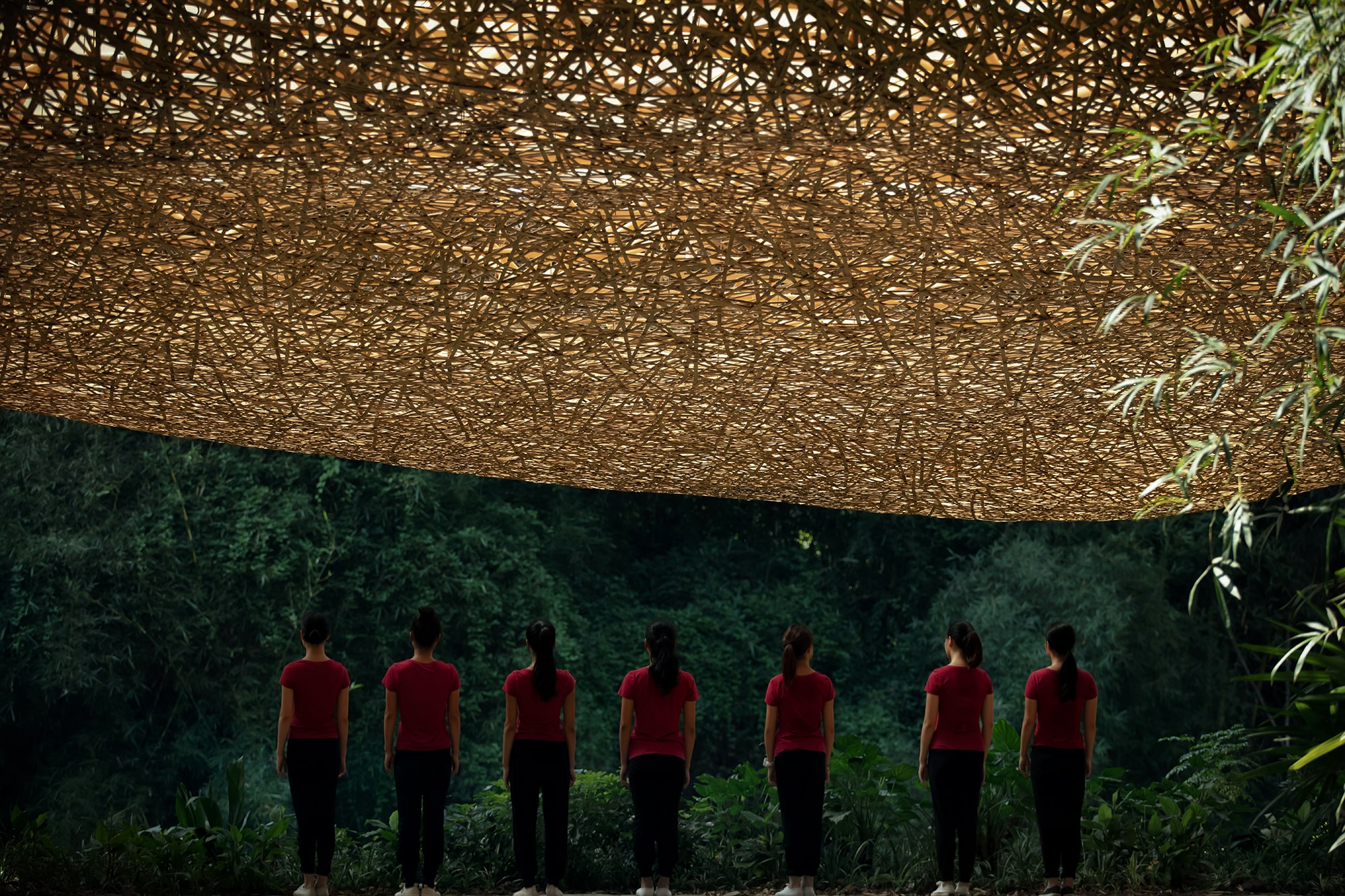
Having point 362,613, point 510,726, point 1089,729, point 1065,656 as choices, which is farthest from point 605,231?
point 362,613

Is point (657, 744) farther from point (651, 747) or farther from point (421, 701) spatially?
point (421, 701)

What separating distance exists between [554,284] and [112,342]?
1773 millimetres

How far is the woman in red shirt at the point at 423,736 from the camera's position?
492 centimetres

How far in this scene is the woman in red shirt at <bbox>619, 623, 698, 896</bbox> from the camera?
4.98 metres

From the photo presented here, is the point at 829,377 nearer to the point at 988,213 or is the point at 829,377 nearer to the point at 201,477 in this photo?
the point at 988,213

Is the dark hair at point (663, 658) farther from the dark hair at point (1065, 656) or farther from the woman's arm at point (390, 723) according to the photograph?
the dark hair at point (1065, 656)

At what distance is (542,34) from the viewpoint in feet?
9.53

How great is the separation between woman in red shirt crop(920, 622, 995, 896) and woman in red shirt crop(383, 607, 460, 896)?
1879 millimetres

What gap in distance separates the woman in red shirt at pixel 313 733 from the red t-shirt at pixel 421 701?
22cm

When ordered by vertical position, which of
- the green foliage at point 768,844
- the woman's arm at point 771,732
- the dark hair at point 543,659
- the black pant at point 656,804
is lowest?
the green foliage at point 768,844

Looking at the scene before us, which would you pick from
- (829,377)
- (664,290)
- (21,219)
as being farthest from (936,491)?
(21,219)

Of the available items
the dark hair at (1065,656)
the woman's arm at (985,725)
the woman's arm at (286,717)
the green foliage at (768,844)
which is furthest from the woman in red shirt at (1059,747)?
the woman's arm at (286,717)

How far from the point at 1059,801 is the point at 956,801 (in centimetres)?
40

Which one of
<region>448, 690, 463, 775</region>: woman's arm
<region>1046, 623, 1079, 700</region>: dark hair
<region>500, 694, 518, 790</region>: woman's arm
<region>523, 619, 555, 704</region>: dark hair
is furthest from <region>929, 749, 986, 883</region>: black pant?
<region>448, 690, 463, 775</region>: woman's arm
